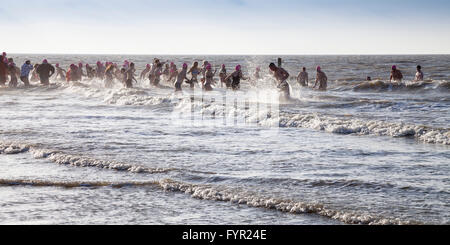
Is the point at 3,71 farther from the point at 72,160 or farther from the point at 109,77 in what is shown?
the point at 72,160

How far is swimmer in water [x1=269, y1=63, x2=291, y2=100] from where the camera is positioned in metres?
21.1

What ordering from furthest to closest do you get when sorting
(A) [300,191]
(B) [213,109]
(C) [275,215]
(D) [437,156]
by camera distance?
(B) [213,109] → (D) [437,156] → (A) [300,191] → (C) [275,215]

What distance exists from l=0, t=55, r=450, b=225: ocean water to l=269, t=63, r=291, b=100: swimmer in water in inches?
99.2

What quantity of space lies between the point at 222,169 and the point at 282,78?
12.8m

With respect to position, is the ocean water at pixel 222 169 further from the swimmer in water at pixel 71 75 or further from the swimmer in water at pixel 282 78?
the swimmer in water at pixel 71 75

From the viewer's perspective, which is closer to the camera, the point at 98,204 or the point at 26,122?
the point at 98,204

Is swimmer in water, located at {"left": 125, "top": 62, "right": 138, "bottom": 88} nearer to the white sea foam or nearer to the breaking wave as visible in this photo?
the white sea foam

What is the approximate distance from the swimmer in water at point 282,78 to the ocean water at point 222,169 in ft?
8.27

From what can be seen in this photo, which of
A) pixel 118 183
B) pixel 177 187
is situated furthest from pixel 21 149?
pixel 177 187

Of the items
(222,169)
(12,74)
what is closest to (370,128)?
(222,169)

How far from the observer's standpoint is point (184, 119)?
58.3 ft

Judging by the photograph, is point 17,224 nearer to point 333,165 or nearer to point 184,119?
point 333,165

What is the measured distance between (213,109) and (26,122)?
6.84 m

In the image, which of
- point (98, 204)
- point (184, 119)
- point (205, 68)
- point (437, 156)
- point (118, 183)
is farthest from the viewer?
point (205, 68)
